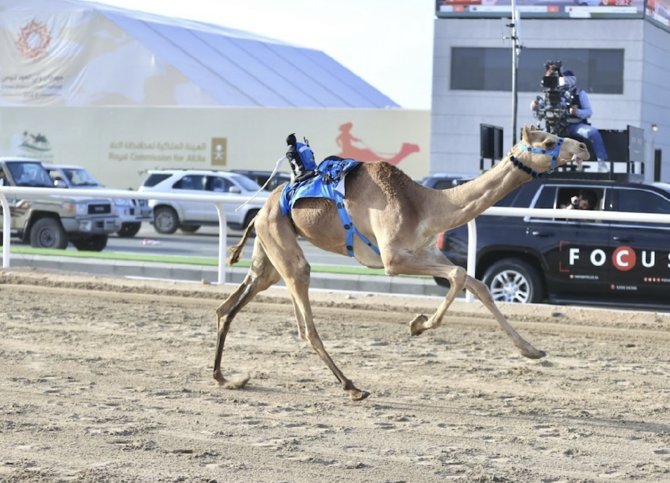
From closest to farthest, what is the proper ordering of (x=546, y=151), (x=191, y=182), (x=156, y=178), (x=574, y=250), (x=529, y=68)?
1. (x=546, y=151)
2. (x=574, y=250)
3. (x=191, y=182)
4. (x=156, y=178)
5. (x=529, y=68)

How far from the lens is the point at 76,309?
13.1 meters

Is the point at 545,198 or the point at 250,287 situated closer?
the point at 250,287

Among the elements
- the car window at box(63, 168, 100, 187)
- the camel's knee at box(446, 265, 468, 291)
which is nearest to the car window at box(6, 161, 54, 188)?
the car window at box(63, 168, 100, 187)

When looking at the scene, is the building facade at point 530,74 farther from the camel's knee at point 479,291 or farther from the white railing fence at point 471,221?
the camel's knee at point 479,291

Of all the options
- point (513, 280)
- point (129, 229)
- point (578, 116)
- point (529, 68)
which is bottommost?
point (513, 280)

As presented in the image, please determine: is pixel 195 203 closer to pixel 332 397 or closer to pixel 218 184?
pixel 218 184

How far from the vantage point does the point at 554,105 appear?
1507cm

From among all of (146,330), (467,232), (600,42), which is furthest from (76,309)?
(600,42)

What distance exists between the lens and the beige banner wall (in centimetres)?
3997

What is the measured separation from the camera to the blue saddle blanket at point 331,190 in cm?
845

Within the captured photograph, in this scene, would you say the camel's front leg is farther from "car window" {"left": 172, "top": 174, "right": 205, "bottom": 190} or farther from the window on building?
the window on building

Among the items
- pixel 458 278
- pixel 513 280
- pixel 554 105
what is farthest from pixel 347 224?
Result: pixel 554 105

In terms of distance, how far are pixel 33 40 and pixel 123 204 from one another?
37.6 metres

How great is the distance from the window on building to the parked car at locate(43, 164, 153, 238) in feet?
64.4
